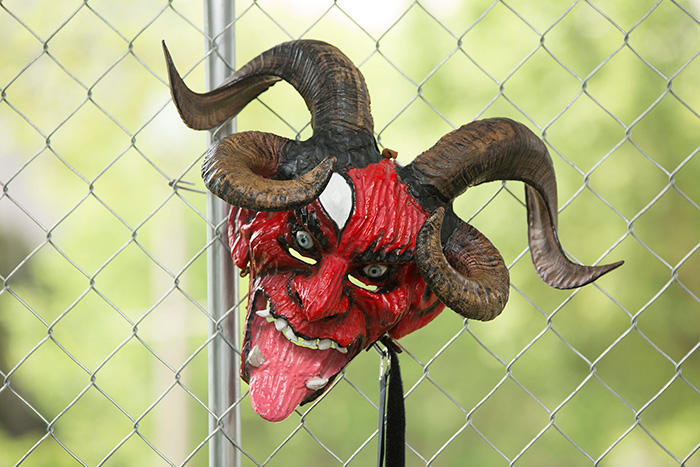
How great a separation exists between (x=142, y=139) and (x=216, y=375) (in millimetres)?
4110

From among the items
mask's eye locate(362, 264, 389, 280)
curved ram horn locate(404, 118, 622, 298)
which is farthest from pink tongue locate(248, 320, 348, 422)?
curved ram horn locate(404, 118, 622, 298)

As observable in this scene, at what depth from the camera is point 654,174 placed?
4.32 m

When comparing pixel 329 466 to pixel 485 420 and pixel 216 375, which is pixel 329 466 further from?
pixel 216 375

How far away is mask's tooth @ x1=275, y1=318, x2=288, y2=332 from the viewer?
2.62 ft

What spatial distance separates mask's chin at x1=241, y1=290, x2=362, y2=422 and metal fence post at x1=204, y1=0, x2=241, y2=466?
24 cm

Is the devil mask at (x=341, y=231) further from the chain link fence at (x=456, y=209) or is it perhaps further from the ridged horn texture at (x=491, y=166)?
the chain link fence at (x=456, y=209)

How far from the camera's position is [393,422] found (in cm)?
96

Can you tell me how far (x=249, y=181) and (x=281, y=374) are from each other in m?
0.23

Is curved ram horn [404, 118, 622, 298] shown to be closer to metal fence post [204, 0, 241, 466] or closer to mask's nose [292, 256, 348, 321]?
mask's nose [292, 256, 348, 321]

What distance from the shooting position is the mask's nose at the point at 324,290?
2.51 feet

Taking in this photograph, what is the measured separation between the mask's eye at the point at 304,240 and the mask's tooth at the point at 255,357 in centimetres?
Result: 13

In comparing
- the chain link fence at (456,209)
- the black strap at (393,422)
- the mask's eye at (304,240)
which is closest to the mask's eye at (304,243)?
the mask's eye at (304,240)

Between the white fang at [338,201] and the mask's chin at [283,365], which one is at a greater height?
the white fang at [338,201]

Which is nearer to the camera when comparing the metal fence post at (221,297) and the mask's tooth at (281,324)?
the mask's tooth at (281,324)
